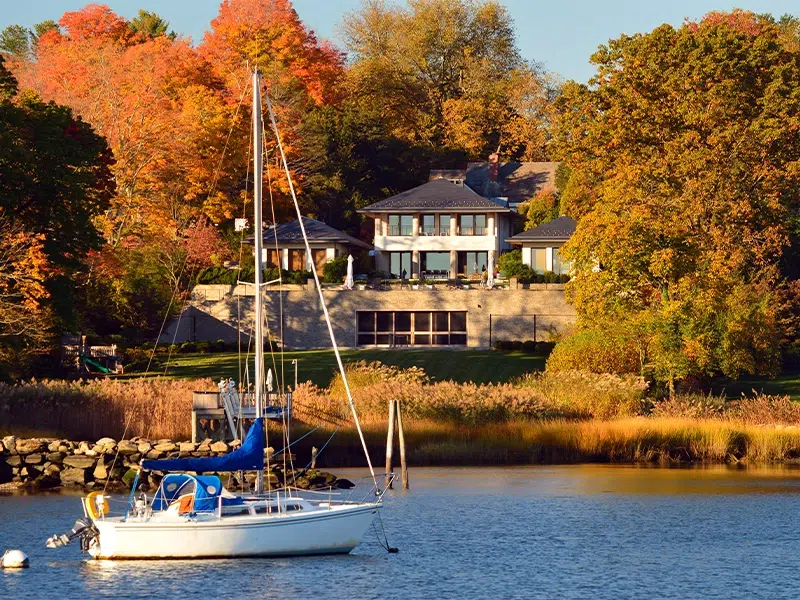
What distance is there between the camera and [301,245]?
95250 millimetres

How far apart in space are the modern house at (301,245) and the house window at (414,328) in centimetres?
1042

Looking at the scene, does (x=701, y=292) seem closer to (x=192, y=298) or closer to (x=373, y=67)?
(x=192, y=298)

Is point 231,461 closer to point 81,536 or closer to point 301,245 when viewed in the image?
point 81,536

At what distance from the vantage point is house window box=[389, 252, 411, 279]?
102 meters

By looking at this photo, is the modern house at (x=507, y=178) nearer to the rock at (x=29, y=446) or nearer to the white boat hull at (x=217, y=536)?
the rock at (x=29, y=446)

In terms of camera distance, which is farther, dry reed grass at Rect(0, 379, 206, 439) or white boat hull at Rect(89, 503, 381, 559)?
dry reed grass at Rect(0, 379, 206, 439)

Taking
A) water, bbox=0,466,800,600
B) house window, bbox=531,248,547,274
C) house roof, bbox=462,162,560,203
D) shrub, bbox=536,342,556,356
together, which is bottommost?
water, bbox=0,466,800,600

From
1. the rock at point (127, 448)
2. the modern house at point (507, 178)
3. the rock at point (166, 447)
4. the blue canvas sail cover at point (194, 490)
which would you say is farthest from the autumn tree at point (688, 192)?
the blue canvas sail cover at point (194, 490)

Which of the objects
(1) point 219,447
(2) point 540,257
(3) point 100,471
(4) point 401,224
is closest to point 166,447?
(1) point 219,447

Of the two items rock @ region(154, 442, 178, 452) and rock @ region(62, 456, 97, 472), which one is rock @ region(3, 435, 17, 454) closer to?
rock @ region(62, 456, 97, 472)

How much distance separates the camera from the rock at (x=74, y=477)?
4625 cm

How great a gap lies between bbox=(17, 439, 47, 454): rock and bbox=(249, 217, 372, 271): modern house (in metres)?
48.5

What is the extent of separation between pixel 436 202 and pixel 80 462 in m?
56.7

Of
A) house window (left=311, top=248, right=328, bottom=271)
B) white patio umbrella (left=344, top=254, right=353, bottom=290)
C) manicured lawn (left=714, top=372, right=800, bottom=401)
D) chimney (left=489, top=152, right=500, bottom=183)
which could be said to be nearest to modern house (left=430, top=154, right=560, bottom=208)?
chimney (left=489, top=152, right=500, bottom=183)
